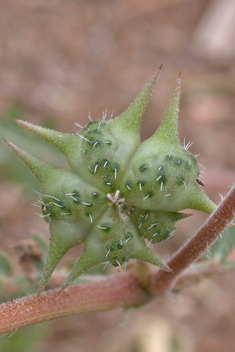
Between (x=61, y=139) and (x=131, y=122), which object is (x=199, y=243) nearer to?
(x=131, y=122)

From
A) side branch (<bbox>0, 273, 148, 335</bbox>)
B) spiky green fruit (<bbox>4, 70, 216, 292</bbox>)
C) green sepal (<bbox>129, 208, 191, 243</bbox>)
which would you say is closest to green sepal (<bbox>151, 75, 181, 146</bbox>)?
spiky green fruit (<bbox>4, 70, 216, 292</bbox>)

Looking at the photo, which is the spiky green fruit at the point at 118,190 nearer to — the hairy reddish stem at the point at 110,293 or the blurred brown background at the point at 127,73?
the hairy reddish stem at the point at 110,293

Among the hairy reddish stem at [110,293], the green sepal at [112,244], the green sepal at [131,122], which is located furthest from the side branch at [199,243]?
the green sepal at [131,122]

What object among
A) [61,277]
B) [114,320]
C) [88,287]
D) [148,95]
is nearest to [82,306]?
[88,287]

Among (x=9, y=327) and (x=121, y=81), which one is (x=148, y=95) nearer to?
(x=9, y=327)

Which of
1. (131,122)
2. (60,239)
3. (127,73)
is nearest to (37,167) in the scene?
(60,239)

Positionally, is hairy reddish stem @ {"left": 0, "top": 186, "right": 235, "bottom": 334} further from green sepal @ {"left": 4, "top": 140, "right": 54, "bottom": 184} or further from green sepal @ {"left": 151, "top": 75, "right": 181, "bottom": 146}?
green sepal @ {"left": 4, "top": 140, "right": 54, "bottom": 184}
